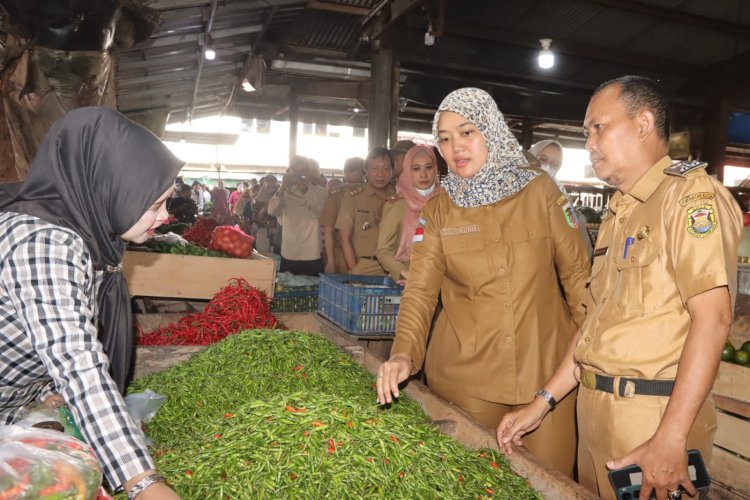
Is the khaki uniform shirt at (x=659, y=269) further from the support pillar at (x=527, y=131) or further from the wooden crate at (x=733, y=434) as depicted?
the support pillar at (x=527, y=131)

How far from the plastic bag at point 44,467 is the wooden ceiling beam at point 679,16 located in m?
8.72

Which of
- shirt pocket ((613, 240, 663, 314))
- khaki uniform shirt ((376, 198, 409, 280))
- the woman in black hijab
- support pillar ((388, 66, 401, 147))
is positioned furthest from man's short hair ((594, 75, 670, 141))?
support pillar ((388, 66, 401, 147))

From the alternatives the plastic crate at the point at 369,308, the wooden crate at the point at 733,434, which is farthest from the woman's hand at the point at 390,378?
the wooden crate at the point at 733,434

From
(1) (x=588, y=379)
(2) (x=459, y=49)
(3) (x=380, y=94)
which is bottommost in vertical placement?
(1) (x=588, y=379)

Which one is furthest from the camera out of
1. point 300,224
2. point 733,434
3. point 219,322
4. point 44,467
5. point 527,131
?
point 527,131

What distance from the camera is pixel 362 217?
18.6 feet

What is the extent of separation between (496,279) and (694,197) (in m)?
0.96

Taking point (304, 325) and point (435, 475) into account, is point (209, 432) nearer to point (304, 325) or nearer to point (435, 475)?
point (435, 475)

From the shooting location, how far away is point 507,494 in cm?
178

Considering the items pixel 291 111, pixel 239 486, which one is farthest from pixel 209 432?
pixel 291 111

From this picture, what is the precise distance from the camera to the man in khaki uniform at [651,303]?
4.95 ft

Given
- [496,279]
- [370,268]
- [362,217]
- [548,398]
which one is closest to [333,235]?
[362,217]

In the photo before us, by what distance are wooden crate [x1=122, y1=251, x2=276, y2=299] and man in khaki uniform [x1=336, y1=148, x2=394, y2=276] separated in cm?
88

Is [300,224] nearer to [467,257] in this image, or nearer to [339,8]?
[339,8]
